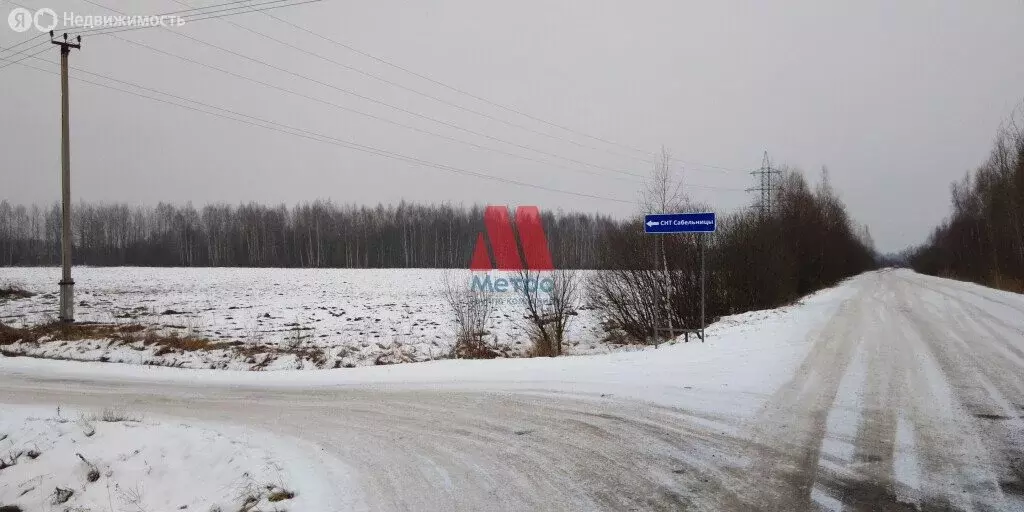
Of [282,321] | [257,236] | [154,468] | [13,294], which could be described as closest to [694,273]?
[282,321]

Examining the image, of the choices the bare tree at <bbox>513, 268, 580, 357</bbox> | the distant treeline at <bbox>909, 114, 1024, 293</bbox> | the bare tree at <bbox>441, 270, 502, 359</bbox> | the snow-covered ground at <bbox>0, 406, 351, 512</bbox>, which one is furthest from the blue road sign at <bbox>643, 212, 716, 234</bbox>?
the distant treeline at <bbox>909, 114, 1024, 293</bbox>

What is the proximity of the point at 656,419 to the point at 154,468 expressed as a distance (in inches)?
238

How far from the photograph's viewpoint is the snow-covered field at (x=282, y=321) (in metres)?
14.4

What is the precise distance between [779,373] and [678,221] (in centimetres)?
440

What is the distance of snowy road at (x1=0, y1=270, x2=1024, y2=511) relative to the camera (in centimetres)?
464

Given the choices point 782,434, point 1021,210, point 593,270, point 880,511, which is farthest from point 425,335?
point 1021,210

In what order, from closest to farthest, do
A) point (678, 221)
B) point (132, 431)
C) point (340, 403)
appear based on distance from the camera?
point (132, 431)
point (340, 403)
point (678, 221)

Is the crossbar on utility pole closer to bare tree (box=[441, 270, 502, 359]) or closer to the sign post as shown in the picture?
bare tree (box=[441, 270, 502, 359])

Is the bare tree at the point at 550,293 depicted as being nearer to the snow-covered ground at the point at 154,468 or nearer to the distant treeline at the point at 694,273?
the distant treeline at the point at 694,273

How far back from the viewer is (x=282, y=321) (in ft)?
73.9

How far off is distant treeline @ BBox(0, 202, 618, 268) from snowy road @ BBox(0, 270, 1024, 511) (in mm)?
63737

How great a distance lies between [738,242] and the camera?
77.2 feet

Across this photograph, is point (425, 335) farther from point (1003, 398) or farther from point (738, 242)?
point (1003, 398)

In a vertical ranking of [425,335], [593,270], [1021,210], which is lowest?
[425,335]
